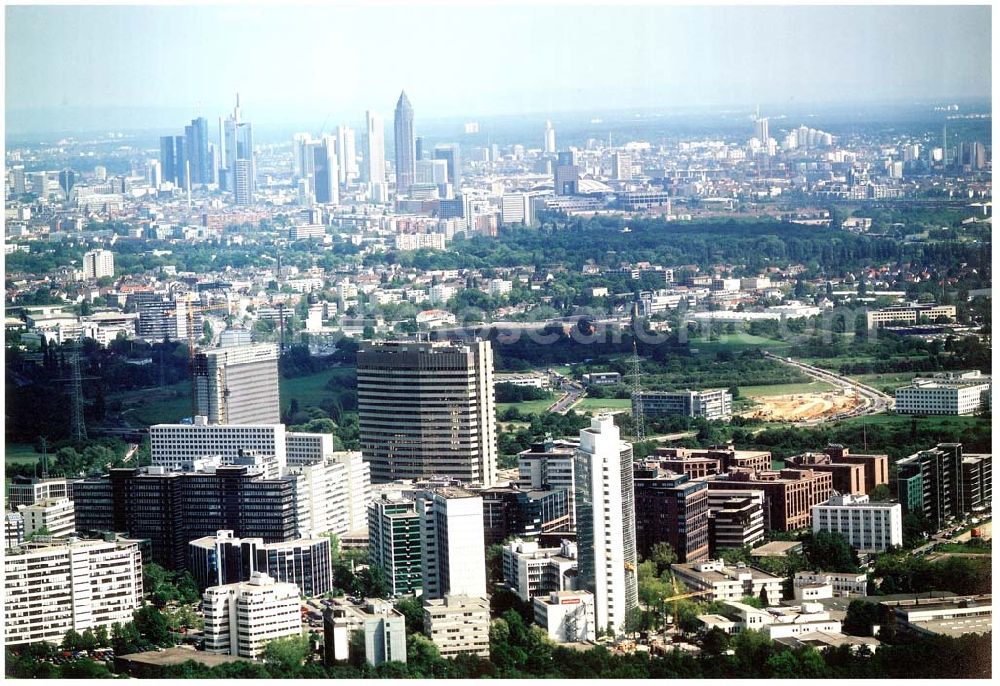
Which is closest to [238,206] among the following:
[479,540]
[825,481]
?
[825,481]

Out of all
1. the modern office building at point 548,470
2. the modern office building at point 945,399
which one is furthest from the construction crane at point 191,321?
the modern office building at point 945,399

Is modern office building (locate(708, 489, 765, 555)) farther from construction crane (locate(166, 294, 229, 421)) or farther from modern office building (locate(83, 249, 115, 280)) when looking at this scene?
modern office building (locate(83, 249, 115, 280))

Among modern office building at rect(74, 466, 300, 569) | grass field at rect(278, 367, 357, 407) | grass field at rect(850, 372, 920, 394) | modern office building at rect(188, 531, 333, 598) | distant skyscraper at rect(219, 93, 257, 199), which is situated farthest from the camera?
distant skyscraper at rect(219, 93, 257, 199)

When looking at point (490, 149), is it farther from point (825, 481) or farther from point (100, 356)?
point (825, 481)

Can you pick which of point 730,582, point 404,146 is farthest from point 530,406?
point 404,146

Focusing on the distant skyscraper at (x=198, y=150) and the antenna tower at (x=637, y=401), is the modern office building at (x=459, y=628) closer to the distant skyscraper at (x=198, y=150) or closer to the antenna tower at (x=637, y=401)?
the antenna tower at (x=637, y=401)

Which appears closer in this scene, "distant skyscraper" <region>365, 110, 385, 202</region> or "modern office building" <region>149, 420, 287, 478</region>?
"modern office building" <region>149, 420, 287, 478</region>

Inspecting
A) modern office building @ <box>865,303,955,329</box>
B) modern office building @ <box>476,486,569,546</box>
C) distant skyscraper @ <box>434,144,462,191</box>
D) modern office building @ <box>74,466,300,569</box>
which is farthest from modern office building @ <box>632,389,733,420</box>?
distant skyscraper @ <box>434,144,462,191</box>
